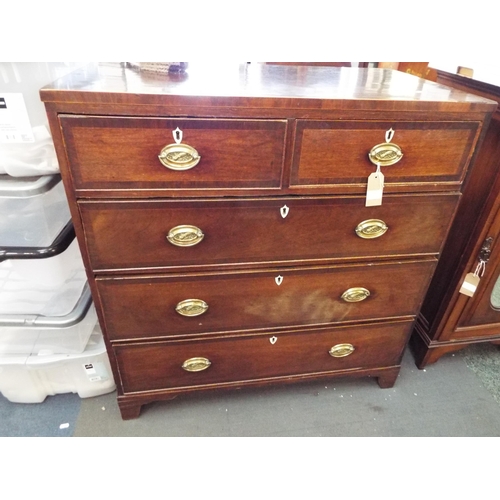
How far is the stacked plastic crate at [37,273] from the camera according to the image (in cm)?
88

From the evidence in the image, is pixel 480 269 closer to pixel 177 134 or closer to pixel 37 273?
pixel 177 134

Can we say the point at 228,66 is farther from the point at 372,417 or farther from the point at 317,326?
the point at 372,417

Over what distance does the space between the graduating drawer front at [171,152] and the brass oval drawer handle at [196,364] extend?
1.75 feet

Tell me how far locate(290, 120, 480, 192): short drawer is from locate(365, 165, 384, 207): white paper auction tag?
1cm

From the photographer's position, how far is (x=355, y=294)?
3.36 feet

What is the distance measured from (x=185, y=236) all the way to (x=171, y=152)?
0.63ft

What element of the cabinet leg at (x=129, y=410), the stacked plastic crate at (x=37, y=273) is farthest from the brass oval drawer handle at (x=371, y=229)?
the cabinet leg at (x=129, y=410)

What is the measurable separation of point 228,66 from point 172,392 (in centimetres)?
94

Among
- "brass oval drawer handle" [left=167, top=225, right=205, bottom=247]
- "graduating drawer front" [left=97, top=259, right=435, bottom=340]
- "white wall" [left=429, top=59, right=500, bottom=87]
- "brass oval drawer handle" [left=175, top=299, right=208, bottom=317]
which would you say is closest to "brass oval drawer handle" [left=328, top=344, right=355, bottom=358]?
"graduating drawer front" [left=97, top=259, right=435, bottom=340]

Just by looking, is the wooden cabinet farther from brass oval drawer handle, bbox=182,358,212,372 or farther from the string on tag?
brass oval drawer handle, bbox=182,358,212,372

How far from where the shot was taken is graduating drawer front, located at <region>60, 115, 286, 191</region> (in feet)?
2.31

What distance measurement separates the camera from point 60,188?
3.32 feet

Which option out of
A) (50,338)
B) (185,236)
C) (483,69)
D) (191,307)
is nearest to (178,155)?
(185,236)

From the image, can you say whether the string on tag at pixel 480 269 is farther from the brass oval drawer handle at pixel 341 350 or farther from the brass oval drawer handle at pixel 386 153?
the brass oval drawer handle at pixel 386 153
